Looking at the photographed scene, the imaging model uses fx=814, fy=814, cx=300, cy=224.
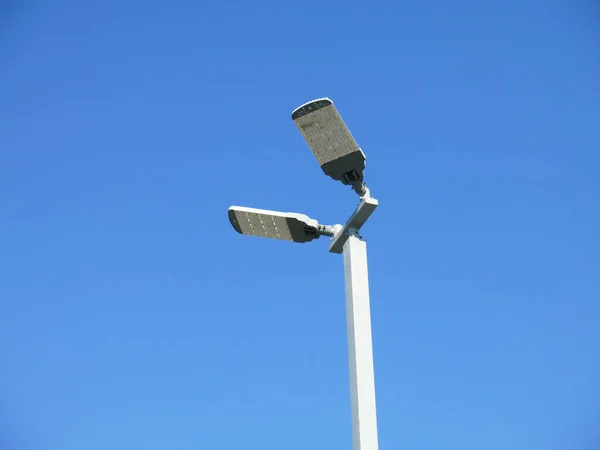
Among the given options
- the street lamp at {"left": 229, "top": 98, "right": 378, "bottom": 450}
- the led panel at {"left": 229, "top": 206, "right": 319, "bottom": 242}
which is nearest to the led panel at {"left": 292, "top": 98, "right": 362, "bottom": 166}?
the street lamp at {"left": 229, "top": 98, "right": 378, "bottom": 450}

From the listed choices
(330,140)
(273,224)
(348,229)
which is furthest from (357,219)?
(273,224)

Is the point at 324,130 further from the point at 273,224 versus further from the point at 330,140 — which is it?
the point at 273,224

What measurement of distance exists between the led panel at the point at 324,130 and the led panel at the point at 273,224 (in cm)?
51

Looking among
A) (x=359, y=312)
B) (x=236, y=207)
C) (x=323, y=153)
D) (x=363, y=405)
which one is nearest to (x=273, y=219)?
(x=236, y=207)

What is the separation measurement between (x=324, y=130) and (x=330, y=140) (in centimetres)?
9

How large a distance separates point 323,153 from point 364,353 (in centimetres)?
142

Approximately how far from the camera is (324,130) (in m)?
5.50

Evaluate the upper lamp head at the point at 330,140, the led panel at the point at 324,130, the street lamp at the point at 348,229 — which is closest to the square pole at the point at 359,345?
the street lamp at the point at 348,229

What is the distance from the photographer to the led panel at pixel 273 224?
590 cm

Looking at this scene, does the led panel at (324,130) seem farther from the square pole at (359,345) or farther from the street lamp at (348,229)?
the square pole at (359,345)

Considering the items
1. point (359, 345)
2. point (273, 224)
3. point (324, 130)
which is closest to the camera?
point (359, 345)

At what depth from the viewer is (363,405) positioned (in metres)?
4.87

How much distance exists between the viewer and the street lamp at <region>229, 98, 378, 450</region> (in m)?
4.91

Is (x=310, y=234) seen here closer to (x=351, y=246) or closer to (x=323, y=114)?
(x=351, y=246)
